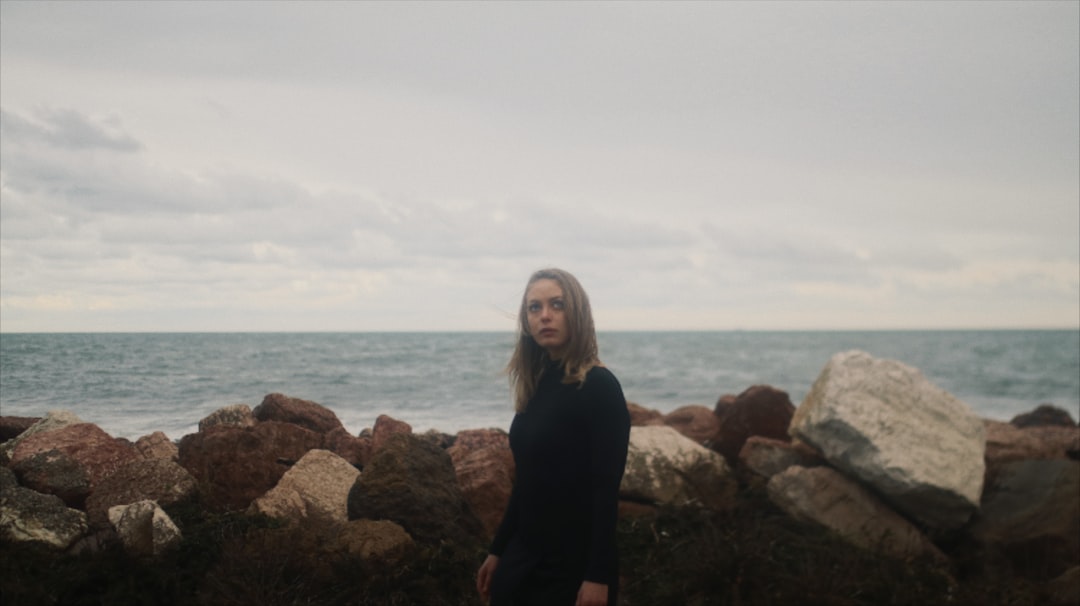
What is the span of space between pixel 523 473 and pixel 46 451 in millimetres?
6222

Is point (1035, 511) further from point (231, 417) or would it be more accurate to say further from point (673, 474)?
point (231, 417)

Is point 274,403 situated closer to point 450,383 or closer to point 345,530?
point 345,530

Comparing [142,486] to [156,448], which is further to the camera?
[156,448]

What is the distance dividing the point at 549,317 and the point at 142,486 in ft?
18.2

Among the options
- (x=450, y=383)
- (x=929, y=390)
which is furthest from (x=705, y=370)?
(x=929, y=390)

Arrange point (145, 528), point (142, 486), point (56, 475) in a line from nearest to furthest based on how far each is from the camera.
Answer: point (145, 528)
point (142, 486)
point (56, 475)

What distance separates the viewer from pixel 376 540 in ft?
20.8

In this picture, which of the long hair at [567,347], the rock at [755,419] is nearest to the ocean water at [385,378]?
the long hair at [567,347]

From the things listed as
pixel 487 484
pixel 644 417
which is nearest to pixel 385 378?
pixel 644 417

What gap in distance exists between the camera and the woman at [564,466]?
306cm

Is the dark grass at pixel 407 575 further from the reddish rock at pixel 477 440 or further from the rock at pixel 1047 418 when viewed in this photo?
the rock at pixel 1047 418

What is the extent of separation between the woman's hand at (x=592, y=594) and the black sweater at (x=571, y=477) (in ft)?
0.08

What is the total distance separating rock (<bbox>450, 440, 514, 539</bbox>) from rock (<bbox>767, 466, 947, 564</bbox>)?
279 centimetres

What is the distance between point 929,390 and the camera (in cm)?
909
